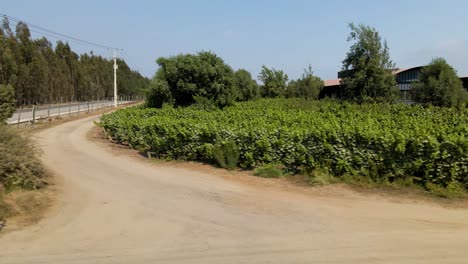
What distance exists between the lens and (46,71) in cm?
7106

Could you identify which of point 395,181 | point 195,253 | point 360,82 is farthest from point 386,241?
point 360,82

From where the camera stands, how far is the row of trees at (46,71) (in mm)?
59541

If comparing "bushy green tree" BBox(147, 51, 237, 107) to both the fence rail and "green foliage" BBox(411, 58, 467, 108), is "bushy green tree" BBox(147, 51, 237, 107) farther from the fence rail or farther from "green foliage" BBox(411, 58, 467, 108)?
"green foliage" BBox(411, 58, 467, 108)

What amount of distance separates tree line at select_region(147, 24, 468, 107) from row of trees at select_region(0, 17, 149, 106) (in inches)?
440

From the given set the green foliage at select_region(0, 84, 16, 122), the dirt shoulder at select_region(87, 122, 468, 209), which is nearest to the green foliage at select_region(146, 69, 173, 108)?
the green foliage at select_region(0, 84, 16, 122)

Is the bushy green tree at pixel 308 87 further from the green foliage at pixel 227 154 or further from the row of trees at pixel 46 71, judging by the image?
the green foliage at pixel 227 154

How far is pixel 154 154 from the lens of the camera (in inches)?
610

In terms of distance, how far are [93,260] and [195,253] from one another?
1384 millimetres

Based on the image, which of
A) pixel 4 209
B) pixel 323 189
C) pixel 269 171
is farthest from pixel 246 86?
pixel 4 209

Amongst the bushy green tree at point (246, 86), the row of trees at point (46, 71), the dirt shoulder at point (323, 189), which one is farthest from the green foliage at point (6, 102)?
the bushy green tree at point (246, 86)

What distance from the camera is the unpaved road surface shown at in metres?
6.02

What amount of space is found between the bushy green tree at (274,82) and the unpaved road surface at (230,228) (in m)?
46.6

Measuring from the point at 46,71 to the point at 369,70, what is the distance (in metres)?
54.5

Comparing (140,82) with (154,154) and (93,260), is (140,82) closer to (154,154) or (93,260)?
(154,154)
